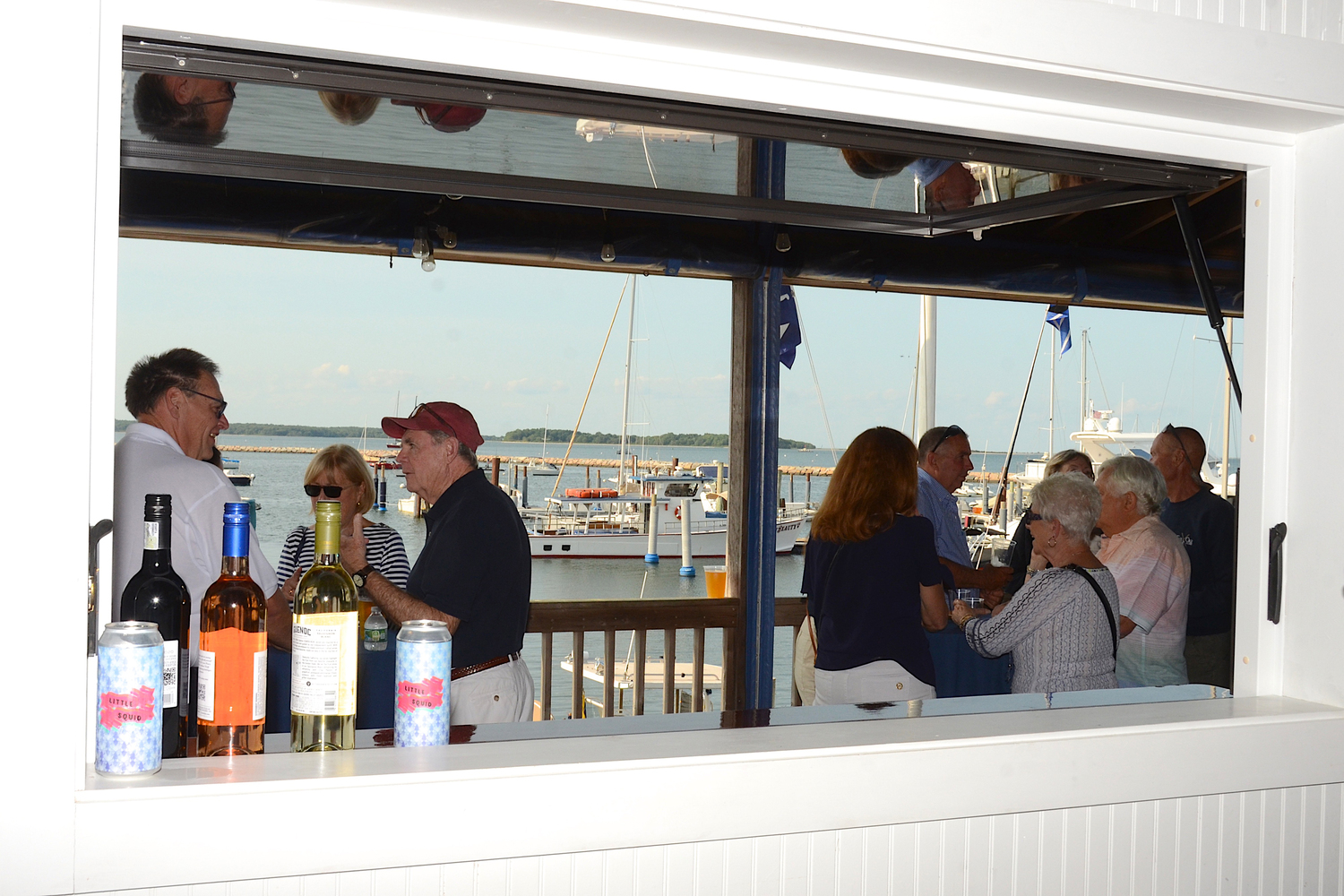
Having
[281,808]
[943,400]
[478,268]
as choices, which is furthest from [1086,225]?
[943,400]

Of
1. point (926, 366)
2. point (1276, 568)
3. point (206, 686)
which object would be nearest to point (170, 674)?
point (206, 686)

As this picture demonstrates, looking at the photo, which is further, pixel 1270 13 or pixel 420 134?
pixel 420 134

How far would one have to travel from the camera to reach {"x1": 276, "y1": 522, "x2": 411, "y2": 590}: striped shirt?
306 cm

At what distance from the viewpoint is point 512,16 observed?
48.8 inches

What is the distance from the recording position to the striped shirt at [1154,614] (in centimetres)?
284

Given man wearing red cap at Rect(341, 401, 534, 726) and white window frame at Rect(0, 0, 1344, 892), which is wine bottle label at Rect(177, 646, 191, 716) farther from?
man wearing red cap at Rect(341, 401, 534, 726)

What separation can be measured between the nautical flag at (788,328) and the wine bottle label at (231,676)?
11.9 feet

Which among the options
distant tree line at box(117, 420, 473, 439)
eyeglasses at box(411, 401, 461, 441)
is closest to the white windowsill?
eyeglasses at box(411, 401, 461, 441)

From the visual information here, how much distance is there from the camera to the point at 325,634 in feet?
3.82

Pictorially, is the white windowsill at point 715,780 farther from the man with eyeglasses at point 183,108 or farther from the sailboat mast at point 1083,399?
the sailboat mast at point 1083,399

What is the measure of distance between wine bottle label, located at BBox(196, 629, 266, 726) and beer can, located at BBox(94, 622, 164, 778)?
0.06 meters

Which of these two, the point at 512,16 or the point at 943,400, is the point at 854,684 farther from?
the point at 943,400

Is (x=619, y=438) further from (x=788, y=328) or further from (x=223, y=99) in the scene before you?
(x=223, y=99)

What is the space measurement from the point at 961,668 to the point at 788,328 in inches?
70.8
